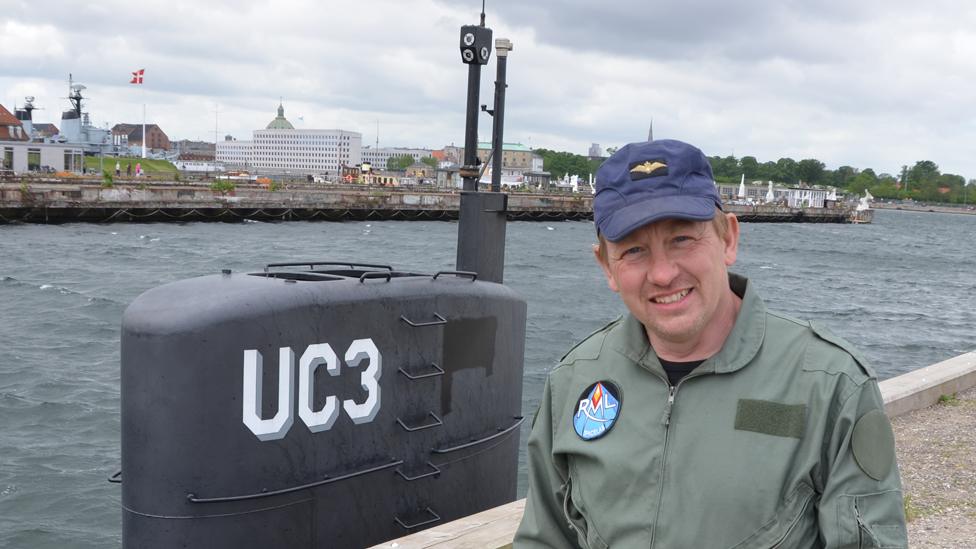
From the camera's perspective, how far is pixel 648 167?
229cm

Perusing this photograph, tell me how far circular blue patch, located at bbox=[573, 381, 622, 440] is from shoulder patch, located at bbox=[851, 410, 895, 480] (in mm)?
559

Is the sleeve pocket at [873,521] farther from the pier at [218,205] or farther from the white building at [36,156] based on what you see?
the white building at [36,156]

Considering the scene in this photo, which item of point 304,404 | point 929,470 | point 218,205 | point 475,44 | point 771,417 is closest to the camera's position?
point 771,417

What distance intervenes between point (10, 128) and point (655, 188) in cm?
11575

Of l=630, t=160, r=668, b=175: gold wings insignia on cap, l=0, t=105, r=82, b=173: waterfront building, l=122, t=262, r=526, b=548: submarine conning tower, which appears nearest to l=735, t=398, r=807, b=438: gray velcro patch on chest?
l=630, t=160, r=668, b=175: gold wings insignia on cap

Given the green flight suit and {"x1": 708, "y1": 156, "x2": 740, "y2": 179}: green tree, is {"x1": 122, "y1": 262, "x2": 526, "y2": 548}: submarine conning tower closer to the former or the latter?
the green flight suit

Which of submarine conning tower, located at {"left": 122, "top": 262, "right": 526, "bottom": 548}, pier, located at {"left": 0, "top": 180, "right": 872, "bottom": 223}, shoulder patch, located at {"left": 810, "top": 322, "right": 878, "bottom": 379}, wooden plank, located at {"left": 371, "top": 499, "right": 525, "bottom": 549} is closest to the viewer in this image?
shoulder patch, located at {"left": 810, "top": 322, "right": 878, "bottom": 379}

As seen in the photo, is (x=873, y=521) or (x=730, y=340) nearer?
(x=873, y=521)

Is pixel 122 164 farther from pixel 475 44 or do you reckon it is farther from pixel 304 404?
pixel 304 404

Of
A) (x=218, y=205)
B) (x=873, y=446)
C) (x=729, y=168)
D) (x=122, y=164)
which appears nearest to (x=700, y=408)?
(x=873, y=446)

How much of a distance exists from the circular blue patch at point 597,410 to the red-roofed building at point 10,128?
113025 millimetres

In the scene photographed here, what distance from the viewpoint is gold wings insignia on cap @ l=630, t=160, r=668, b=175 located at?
228 cm

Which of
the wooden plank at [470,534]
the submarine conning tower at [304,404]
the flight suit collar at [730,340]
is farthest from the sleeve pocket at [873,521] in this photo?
the wooden plank at [470,534]

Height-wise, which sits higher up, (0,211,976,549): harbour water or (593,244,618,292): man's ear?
(593,244,618,292): man's ear
